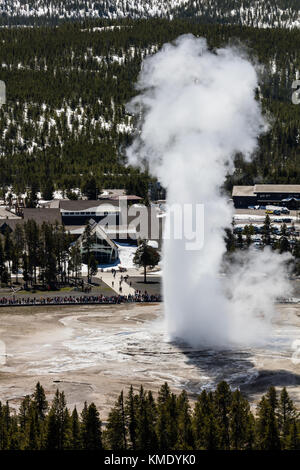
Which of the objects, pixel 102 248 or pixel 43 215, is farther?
pixel 43 215

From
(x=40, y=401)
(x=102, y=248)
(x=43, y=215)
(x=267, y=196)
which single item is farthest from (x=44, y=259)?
(x=267, y=196)

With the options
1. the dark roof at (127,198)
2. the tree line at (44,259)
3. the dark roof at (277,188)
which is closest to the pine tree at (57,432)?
the tree line at (44,259)

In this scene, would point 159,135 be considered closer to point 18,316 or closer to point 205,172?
point 205,172

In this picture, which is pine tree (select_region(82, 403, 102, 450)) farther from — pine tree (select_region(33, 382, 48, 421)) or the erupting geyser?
the erupting geyser

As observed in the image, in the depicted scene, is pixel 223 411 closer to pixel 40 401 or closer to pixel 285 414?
pixel 285 414

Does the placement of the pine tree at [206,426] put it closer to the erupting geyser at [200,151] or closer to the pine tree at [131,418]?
the pine tree at [131,418]

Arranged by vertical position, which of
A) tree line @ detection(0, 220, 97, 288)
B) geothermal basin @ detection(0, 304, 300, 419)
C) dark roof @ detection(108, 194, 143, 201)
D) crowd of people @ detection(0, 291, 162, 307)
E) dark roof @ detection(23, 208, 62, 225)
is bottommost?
geothermal basin @ detection(0, 304, 300, 419)

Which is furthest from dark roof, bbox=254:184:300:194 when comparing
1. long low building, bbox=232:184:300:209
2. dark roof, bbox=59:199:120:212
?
dark roof, bbox=59:199:120:212
